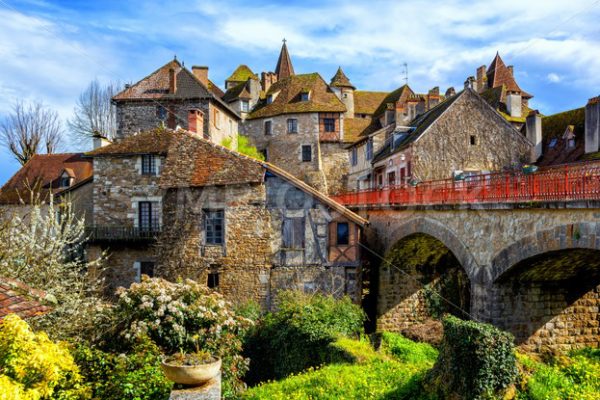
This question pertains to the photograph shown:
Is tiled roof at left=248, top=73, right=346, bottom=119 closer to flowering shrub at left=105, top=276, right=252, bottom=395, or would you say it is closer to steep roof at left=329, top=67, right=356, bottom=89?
steep roof at left=329, top=67, right=356, bottom=89

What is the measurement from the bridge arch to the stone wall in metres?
8.24

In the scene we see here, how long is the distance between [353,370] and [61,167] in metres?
25.3

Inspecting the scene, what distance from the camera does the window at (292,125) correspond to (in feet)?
122

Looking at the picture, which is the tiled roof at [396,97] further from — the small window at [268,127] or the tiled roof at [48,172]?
the tiled roof at [48,172]

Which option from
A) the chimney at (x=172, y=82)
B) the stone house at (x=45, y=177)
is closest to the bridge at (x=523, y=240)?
the chimney at (x=172, y=82)

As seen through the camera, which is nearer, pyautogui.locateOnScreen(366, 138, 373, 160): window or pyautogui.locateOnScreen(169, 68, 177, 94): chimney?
pyautogui.locateOnScreen(169, 68, 177, 94): chimney

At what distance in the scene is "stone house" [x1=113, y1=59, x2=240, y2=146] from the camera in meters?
29.5

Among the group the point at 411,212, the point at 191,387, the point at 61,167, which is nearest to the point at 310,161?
the point at 61,167

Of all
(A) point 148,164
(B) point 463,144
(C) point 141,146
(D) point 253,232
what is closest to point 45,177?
(C) point 141,146

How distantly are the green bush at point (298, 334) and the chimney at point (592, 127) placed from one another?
16.0 m

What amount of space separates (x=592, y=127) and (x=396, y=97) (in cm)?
1916

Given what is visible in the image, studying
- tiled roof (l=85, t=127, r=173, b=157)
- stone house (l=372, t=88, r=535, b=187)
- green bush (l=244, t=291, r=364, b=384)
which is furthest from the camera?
stone house (l=372, t=88, r=535, b=187)

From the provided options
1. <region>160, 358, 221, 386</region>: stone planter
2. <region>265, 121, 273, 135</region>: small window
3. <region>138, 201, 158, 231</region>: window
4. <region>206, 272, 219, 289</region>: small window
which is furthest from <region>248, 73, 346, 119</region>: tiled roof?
<region>160, 358, 221, 386</region>: stone planter

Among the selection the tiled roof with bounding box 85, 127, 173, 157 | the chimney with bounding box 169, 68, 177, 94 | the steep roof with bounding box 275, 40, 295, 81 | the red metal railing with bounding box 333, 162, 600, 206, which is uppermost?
the steep roof with bounding box 275, 40, 295, 81
